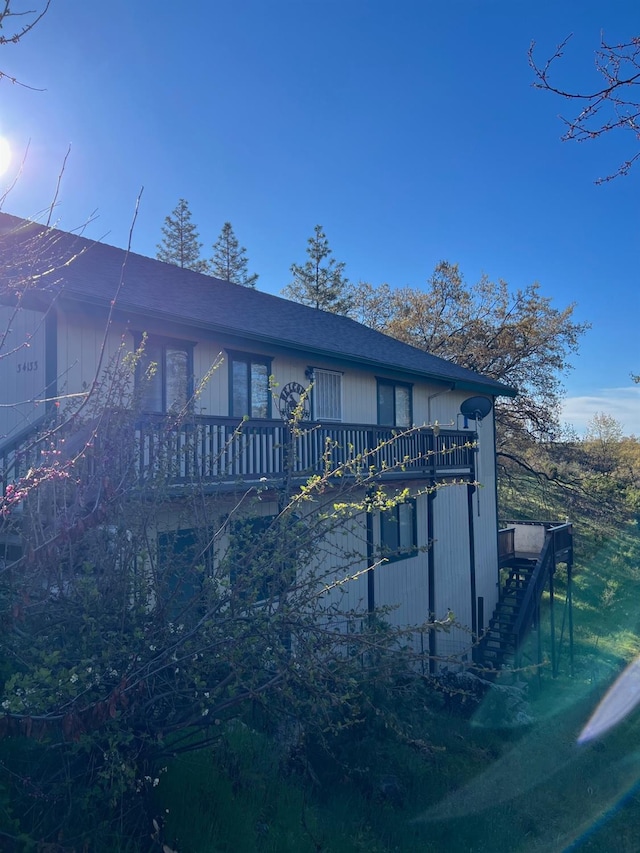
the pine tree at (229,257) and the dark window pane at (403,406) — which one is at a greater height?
the pine tree at (229,257)

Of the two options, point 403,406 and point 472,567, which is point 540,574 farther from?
point 403,406

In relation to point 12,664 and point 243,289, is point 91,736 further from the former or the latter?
point 243,289

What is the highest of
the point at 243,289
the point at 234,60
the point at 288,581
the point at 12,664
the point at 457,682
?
the point at 234,60

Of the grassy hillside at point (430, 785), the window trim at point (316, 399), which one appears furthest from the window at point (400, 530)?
the grassy hillside at point (430, 785)

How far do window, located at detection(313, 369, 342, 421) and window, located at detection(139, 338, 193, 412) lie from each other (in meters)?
3.60

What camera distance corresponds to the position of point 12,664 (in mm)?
3715

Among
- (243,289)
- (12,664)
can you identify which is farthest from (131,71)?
(243,289)

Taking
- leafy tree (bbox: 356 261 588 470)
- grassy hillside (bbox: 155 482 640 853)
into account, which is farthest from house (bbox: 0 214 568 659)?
leafy tree (bbox: 356 261 588 470)

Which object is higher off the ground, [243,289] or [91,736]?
[243,289]

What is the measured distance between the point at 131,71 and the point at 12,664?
712 cm

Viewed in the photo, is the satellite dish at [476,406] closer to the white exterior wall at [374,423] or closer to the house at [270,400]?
the house at [270,400]

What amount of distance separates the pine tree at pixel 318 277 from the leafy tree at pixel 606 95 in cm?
4166

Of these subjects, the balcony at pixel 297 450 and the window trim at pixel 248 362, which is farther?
the window trim at pixel 248 362

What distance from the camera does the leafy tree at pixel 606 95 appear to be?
4.02 metres
